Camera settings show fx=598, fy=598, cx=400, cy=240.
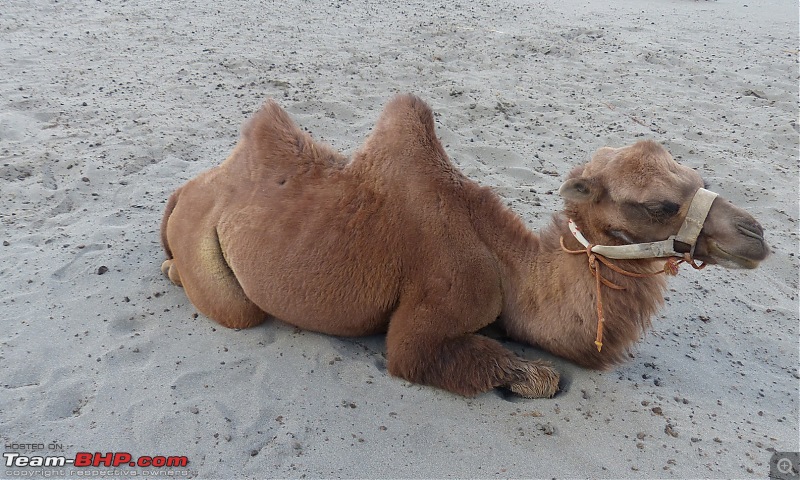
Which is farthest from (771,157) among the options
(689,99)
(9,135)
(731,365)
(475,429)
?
(9,135)

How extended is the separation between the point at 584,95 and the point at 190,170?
5.32 metres

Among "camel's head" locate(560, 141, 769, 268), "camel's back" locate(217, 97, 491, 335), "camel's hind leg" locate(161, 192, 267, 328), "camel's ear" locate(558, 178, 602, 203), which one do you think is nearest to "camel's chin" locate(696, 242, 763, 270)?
"camel's head" locate(560, 141, 769, 268)

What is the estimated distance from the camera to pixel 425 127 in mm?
3857

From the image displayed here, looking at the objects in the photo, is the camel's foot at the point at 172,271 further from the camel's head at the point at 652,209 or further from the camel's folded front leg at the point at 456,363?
the camel's head at the point at 652,209

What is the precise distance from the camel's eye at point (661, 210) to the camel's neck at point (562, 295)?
29 cm

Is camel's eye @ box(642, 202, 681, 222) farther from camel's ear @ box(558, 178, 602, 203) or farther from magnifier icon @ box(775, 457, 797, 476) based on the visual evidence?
magnifier icon @ box(775, 457, 797, 476)

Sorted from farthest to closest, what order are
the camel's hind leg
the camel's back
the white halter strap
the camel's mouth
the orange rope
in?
the camel's hind leg → the camel's back → the orange rope → the white halter strap → the camel's mouth

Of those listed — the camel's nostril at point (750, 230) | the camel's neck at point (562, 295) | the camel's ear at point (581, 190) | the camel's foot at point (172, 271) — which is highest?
the camel's nostril at point (750, 230)

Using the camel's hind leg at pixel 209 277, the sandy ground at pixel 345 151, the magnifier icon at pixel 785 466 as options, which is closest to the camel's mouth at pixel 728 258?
the sandy ground at pixel 345 151

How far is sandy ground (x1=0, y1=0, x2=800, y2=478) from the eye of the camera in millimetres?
3242

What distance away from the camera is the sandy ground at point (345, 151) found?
3.24 metres

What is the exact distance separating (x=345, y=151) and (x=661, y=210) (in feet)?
12.8

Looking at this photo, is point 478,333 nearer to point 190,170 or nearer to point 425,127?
point 425,127

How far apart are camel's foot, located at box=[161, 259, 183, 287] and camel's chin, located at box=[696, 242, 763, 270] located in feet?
11.5
